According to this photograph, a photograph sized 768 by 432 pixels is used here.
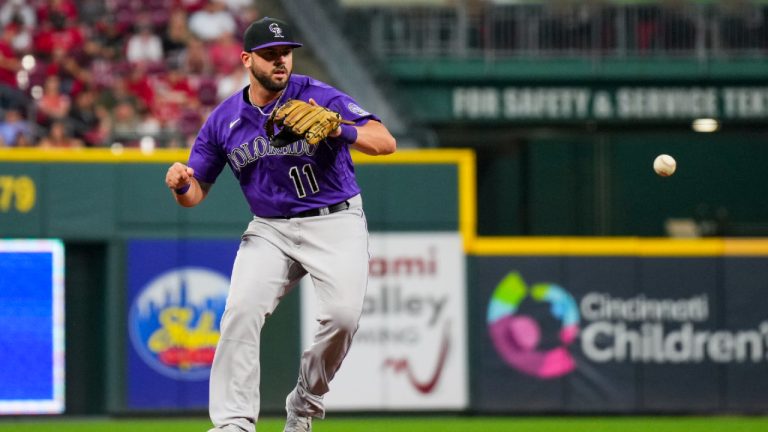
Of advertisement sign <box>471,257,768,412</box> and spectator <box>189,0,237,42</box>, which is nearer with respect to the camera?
advertisement sign <box>471,257,768,412</box>

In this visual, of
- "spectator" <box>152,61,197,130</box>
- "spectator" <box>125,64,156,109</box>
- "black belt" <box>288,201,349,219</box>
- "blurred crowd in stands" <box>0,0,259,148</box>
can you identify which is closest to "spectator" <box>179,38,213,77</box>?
"blurred crowd in stands" <box>0,0,259,148</box>

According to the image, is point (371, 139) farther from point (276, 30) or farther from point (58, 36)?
point (58, 36)

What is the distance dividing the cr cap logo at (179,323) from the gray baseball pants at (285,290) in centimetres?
546

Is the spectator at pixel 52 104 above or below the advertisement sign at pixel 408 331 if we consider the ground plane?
above

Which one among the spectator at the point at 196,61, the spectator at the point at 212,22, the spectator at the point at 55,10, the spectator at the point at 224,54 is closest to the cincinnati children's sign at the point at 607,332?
the spectator at the point at 224,54

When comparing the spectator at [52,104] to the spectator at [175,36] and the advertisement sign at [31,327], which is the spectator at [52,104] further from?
the advertisement sign at [31,327]

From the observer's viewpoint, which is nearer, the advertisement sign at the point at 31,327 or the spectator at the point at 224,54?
the advertisement sign at the point at 31,327

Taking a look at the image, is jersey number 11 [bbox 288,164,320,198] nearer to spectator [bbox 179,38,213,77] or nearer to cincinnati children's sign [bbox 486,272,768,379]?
cincinnati children's sign [bbox 486,272,768,379]

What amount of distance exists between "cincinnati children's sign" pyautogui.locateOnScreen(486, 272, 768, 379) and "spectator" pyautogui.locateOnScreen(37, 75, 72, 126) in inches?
191

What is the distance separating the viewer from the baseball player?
683 centimetres

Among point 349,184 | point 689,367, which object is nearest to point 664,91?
point 689,367

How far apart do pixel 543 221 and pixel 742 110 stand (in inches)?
117

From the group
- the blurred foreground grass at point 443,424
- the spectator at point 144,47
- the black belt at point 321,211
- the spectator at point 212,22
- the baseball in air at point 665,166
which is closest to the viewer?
the black belt at point 321,211

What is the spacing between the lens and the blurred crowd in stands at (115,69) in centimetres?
1418
